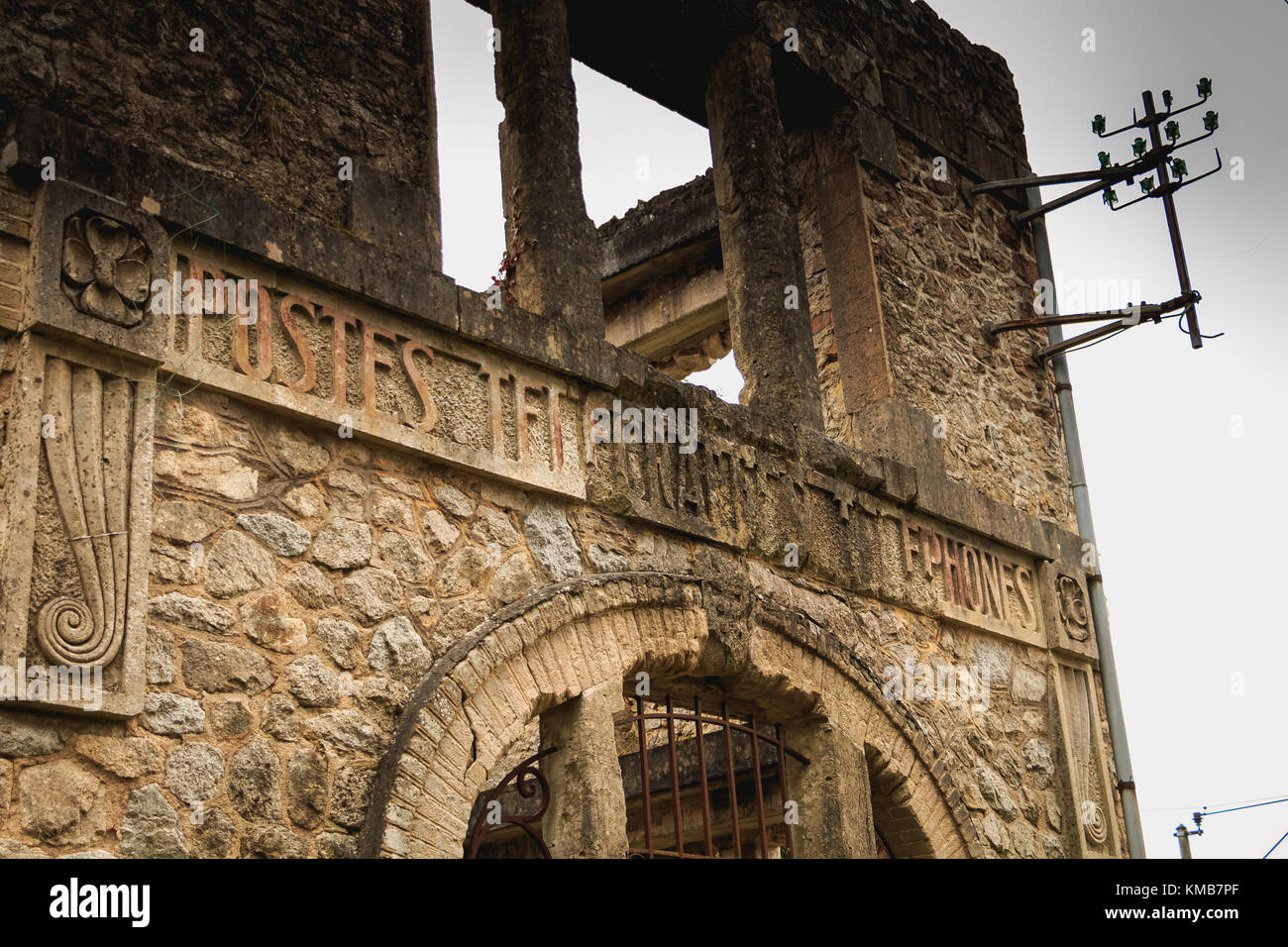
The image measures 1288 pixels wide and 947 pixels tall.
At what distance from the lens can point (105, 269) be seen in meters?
4.24

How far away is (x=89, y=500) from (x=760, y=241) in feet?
11.7

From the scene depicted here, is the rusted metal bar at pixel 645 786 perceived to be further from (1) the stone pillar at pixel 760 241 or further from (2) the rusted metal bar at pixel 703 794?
(1) the stone pillar at pixel 760 241

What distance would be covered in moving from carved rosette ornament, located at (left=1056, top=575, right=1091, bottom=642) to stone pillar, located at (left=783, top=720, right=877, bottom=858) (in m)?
1.84

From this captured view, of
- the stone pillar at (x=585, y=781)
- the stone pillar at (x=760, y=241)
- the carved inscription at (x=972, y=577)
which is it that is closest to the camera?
the stone pillar at (x=585, y=781)

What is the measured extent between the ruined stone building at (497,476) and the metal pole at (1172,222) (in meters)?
0.95

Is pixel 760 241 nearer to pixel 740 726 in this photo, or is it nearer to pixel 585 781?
pixel 740 726

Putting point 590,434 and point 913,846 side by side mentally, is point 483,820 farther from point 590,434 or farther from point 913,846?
point 913,846

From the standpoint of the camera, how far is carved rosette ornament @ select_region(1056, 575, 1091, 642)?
7.54 m

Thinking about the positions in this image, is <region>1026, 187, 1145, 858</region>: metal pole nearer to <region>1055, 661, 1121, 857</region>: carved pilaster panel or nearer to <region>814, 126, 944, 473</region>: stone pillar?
<region>1055, 661, 1121, 857</region>: carved pilaster panel

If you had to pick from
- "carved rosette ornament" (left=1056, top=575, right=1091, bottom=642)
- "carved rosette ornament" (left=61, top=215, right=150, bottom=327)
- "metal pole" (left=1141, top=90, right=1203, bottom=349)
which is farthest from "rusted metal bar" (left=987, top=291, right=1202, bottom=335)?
"carved rosette ornament" (left=61, top=215, right=150, bottom=327)

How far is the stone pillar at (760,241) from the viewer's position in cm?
668

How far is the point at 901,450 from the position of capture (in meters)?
7.03

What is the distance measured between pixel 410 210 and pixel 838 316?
2.69 meters

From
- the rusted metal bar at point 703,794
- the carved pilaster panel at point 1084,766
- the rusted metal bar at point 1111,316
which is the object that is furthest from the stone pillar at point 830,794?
the rusted metal bar at point 1111,316
